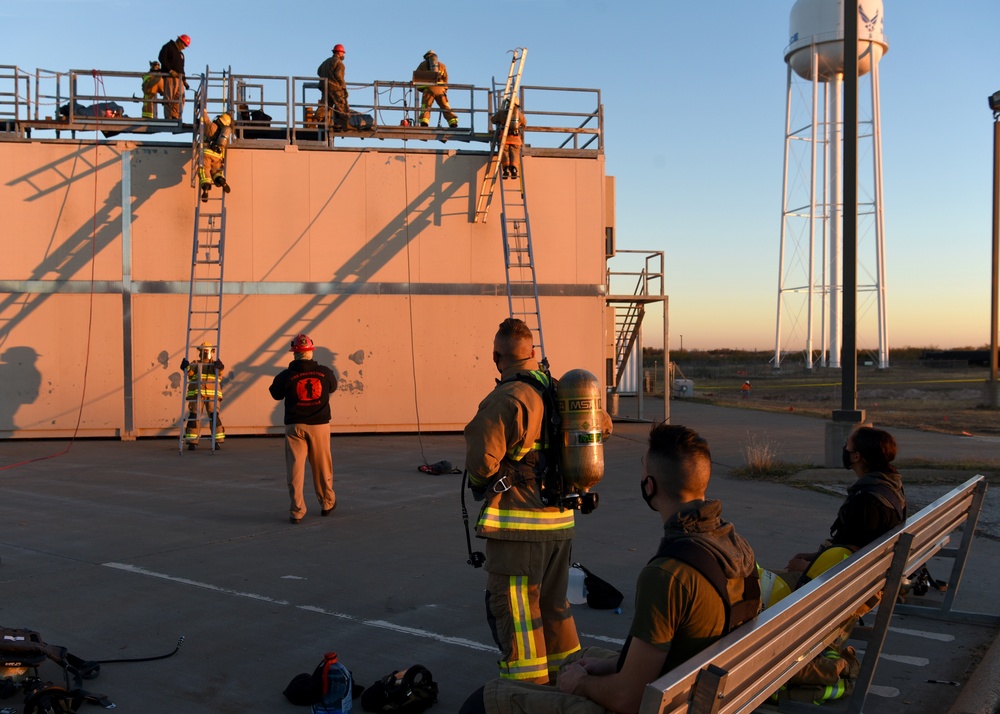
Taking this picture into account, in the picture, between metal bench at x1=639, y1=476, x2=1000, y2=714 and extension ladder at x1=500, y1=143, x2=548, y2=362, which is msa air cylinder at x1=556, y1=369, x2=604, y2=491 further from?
extension ladder at x1=500, y1=143, x2=548, y2=362

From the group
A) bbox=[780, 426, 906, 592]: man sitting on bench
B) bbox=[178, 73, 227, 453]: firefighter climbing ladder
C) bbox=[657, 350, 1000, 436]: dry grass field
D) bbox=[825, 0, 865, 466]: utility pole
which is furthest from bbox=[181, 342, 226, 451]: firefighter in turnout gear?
bbox=[657, 350, 1000, 436]: dry grass field

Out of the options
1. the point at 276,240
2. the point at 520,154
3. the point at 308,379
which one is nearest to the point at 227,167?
the point at 276,240

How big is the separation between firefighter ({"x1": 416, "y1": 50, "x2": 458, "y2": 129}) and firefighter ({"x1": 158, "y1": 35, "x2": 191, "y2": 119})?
185 inches

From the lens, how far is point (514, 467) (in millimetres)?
4277

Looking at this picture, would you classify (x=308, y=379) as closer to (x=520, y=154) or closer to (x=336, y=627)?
(x=336, y=627)

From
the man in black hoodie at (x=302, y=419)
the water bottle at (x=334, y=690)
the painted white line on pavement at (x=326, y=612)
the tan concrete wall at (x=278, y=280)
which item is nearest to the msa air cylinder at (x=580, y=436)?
the water bottle at (x=334, y=690)

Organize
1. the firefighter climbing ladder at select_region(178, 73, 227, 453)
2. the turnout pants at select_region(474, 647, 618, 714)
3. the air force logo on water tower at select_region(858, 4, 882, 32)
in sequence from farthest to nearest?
the air force logo on water tower at select_region(858, 4, 882, 32), the firefighter climbing ladder at select_region(178, 73, 227, 453), the turnout pants at select_region(474, 647, 618, 714)

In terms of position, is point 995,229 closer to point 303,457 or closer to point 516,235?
point 516,235

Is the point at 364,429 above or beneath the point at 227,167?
beneath

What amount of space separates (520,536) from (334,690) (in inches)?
47.1

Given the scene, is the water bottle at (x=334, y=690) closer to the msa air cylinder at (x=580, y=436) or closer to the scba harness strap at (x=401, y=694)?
the scba harness strap at (x=401, y=694)

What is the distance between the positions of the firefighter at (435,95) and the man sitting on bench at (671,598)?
1571 centimetres

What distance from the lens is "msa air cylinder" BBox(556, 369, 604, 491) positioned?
4.26 metres

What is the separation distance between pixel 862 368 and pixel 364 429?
161 ft
